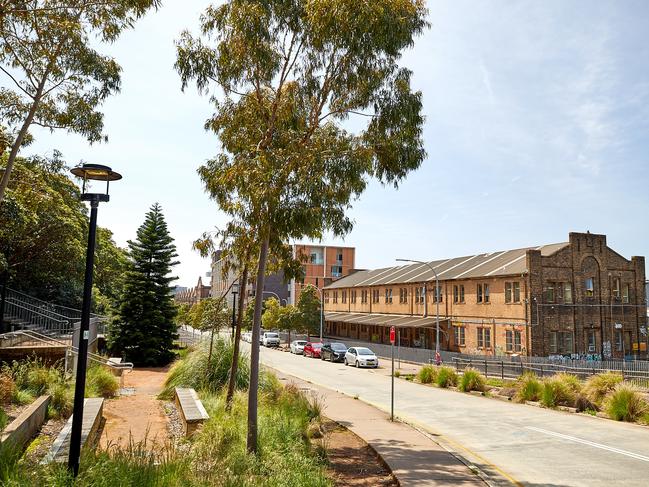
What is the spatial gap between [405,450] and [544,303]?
91.8ft

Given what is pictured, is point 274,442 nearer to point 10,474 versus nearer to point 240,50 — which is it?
point 10,474

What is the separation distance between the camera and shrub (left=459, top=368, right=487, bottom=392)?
23.1 m

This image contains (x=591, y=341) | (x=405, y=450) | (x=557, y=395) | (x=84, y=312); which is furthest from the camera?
(x=591, y=341)

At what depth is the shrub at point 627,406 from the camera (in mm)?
16062

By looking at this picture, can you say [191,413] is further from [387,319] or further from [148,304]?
[387,319]

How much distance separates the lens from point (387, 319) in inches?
2014

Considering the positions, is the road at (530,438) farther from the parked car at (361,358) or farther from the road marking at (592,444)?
the parked car at (361,358)

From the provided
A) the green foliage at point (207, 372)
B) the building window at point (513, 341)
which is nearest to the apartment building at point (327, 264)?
the building window at point (513, 341)

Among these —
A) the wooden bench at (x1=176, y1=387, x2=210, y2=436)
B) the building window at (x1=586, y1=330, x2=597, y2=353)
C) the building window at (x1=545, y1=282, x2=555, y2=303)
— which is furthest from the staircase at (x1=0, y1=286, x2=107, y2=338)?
the building window at (x1=586, y1=330, x2=597, y2=353)

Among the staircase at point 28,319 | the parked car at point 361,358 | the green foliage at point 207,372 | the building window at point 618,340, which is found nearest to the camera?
the green foliage at point 207,372

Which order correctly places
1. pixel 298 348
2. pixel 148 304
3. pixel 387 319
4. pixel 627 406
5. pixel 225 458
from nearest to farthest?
1. pixel 225 458
2. pixel 627 406
3. pixel 148 304
4. pixel 298 348
5. pixel 387 319

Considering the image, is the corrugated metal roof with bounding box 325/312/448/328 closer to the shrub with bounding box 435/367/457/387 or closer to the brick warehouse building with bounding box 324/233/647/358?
the brick warehouse building with bounding box 324/233/647/358

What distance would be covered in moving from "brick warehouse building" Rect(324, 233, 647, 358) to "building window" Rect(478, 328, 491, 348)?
75mm

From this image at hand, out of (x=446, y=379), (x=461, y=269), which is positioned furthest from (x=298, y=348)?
(x=446, y=379)
